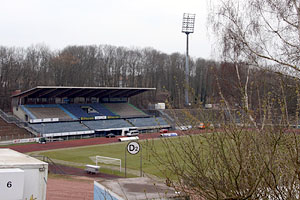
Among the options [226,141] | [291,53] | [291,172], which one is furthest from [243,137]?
[291,53]

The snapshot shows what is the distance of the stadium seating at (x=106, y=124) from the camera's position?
47569 millimetres

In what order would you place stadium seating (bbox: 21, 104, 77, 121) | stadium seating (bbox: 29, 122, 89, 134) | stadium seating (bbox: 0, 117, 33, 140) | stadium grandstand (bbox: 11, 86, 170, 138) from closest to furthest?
1. stadium seating (bbox: 0, 117, 33, 140)
2. stadium seating (bbox: 29, 122, 89, 134)
3. stadium grandstand (bbox: 11, 86, 170, 138)
4. stadium seating (bbox: 21, 104, 77, 121)

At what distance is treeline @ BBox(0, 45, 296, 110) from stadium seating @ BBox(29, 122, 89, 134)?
66.4ft

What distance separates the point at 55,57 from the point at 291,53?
67.5 m

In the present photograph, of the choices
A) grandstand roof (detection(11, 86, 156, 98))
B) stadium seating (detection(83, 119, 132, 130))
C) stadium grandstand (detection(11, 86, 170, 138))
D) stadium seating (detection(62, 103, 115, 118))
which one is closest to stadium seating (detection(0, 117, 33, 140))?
Result: stadium grandstand (detection(11, 86, 170, 138))

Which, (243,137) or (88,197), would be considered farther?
(88,197)

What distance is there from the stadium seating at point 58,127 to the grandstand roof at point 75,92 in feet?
17.3

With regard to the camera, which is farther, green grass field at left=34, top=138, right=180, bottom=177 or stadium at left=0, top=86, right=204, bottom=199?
stadium at left=0, top=86, right=204, bottom=199

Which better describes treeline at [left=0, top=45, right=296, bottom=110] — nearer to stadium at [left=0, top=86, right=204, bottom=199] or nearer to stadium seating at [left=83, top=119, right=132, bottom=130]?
stadium at [left=0, top=86, right=204, bottom=199]

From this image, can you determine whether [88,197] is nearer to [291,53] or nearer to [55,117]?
[291,53]

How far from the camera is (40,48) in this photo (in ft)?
234

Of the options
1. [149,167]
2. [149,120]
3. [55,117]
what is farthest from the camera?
[149,120]

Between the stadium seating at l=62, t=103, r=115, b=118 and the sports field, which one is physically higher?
the stadium seating at l=62, t=103, r=115, b=118

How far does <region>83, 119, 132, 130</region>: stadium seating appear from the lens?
47.6 metres
